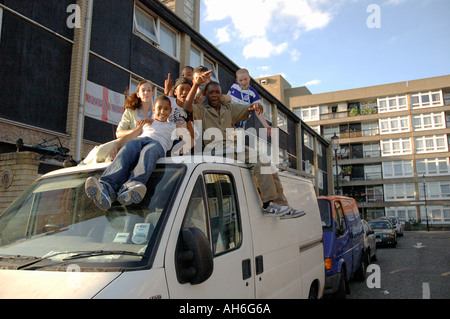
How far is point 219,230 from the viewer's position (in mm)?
2914

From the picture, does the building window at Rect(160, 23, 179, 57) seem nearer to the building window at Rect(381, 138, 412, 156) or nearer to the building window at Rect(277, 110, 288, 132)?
the building window at Rect(277, 110, 288, 132)

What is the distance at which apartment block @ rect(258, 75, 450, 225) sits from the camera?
159 feet

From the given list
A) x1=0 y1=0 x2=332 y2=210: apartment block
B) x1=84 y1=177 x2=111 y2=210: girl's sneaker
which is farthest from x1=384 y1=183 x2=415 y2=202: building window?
x1=84 y1=177 x2=111 y2=210: girl's sneaker

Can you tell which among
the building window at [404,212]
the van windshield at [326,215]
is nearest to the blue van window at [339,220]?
the van windshield at [326,215]

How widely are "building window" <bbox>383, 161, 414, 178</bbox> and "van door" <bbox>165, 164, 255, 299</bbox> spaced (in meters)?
53.7

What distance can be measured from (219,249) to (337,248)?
15.9ft

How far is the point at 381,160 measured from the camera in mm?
51844

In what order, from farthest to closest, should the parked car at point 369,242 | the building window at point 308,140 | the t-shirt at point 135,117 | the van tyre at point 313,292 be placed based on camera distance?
1. the building window at point 308,140
2. the parked car at point 369,242
3. the van tyre at point 313,292
4. the t-shirt at point 135,117

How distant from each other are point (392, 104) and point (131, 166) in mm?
56165

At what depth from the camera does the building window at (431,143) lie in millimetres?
48125

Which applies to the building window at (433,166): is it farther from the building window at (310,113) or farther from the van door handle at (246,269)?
the van door handle at (246,269)

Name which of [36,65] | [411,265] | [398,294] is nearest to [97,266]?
[398,294]

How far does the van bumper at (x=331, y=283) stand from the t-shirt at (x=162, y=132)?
416 centimetres

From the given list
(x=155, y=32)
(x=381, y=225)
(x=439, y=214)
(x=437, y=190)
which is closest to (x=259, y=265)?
(x=155, y=32)
